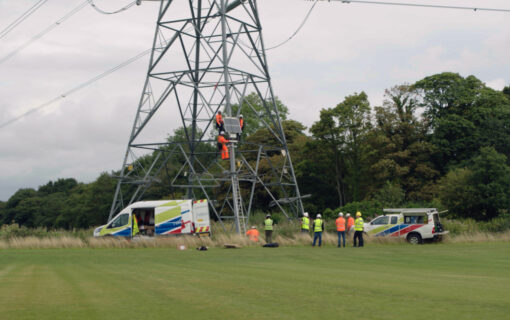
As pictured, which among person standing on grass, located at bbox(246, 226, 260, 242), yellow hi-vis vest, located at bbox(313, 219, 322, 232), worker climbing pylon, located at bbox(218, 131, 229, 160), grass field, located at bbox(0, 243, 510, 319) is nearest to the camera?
grass field, located at bbox(0, 243, 510, 319)

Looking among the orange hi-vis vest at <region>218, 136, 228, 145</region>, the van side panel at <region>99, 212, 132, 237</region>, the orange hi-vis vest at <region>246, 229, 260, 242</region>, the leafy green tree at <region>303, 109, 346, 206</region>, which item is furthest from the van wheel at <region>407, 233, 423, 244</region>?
the leafy green tree at <region>303, 109, 346, 206</region>


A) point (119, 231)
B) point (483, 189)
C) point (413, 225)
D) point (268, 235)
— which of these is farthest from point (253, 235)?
point (483, 189)

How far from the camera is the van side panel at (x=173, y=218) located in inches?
1330

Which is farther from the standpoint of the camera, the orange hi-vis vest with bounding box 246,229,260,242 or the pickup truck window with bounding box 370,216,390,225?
the pickup truck window with bounding box 370,216,390,225

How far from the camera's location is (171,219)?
1332 inches

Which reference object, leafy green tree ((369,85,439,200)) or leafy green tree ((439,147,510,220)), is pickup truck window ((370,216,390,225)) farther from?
leafy green tree ((369,85,439,200))

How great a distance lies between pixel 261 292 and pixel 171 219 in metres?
23.0

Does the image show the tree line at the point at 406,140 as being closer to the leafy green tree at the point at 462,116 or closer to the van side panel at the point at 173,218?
the leafy green tree at the point at 462,116

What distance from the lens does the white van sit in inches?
1331

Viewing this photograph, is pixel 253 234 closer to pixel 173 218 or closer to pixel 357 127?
pixel 173 218

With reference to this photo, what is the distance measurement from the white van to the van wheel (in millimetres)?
11217

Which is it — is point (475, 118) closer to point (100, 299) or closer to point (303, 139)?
point (303, 139)

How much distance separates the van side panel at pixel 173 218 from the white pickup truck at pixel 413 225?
1086 cm

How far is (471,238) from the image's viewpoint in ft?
110
